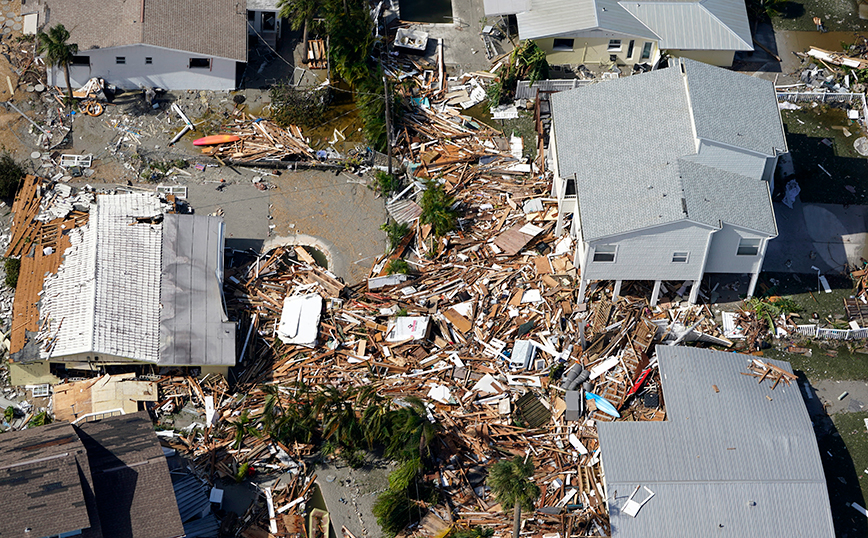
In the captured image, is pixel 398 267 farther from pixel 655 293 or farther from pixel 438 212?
pixel 655 293

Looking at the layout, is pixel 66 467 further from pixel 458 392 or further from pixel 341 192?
pixel 341 192

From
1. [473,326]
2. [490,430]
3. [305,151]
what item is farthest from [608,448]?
[305,151]

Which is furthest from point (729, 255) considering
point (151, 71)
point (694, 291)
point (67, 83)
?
point (67, 83)

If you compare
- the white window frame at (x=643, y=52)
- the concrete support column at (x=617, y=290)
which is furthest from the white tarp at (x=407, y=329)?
the white window frame at (x=643, y=52)

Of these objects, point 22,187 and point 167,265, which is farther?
point 22,187

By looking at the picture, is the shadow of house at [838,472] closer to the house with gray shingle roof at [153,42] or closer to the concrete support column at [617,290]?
the concrete support column at [617,290]

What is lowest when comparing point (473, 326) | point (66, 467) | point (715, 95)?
point (66, 467)

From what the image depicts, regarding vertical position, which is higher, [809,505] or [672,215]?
[672,215]
